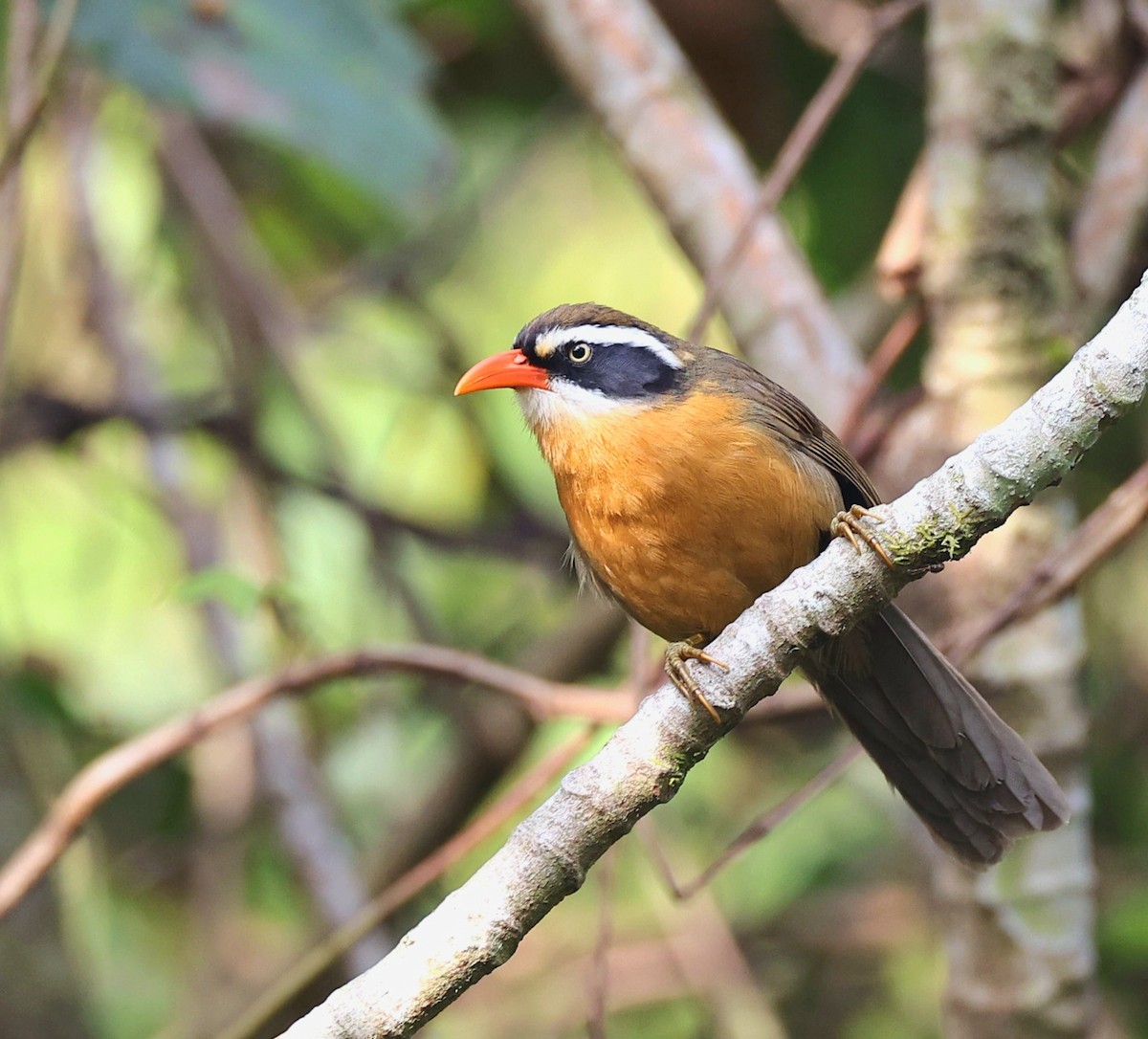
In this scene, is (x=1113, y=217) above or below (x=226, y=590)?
above

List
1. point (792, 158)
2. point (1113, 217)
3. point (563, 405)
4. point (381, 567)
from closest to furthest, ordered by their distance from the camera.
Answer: point (563, 405) < point (792, 158) < point (1113, 217) < point (381, 567)

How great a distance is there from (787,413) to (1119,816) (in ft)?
9.22

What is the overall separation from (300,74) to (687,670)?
2757 millimetres

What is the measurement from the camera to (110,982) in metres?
6.12

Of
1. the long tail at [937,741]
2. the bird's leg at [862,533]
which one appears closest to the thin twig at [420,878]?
the long tail at [937,741]

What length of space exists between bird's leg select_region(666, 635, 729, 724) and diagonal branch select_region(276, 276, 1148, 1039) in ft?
0.05

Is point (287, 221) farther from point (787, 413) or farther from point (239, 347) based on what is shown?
point (787, 413)

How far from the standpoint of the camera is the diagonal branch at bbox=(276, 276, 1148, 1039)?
224 centimetres

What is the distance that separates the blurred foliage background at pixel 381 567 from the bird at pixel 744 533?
1.34 metres

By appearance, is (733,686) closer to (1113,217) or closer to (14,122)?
(1113,217)

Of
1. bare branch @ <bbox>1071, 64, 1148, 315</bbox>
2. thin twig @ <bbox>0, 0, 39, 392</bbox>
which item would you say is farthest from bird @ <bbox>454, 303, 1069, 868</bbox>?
thin twig @ <bbox>0, 0, 39, 392</bbox>

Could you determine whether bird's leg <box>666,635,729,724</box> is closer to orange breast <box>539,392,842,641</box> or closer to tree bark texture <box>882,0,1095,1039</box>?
orange breast <box>539,392,842,641</box>

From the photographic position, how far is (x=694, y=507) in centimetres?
340

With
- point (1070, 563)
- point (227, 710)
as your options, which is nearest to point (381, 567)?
point (227, 710)
